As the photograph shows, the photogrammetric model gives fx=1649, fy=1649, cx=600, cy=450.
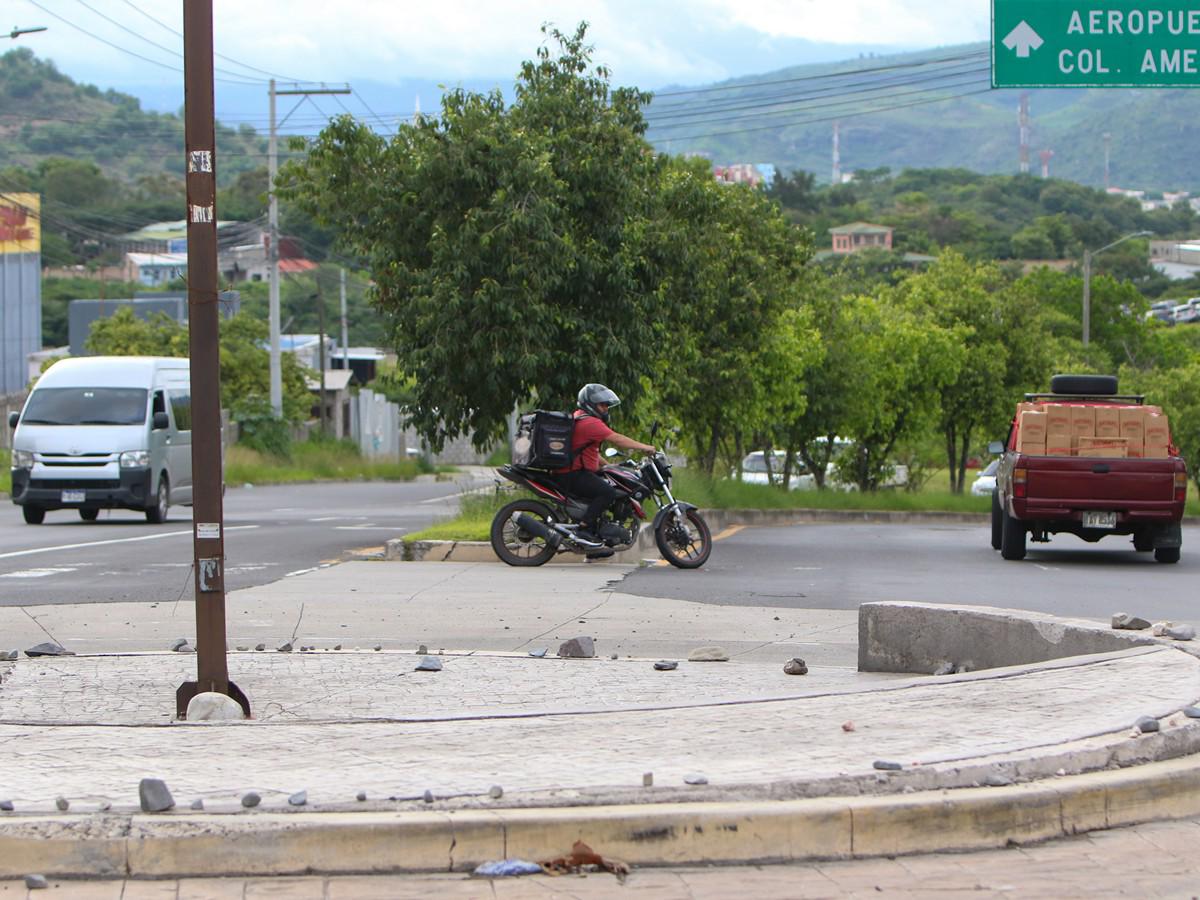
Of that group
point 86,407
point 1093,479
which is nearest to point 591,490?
point 1093,479

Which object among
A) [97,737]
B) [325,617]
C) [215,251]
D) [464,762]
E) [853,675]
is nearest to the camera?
[464,762]

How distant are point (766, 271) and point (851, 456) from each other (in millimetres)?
17279

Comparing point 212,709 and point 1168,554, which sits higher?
point 212,709

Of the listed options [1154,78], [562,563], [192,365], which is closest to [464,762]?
[192,365]

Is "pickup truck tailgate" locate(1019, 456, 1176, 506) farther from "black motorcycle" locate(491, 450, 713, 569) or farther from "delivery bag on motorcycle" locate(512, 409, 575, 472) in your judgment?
"delivery bag on motorcycle" locate(512, 409, 575, 472)

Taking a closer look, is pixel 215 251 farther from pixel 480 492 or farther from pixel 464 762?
pixel 480 492

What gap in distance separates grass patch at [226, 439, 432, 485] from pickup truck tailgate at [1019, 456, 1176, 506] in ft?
90.5

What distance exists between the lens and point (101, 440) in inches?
923

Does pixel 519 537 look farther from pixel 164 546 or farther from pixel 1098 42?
pixel 1098 42

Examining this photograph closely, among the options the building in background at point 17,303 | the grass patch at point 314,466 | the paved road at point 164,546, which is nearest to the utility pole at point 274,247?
the grass patch at point 314,466

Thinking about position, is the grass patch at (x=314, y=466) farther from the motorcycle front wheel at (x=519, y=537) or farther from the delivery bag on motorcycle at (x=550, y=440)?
the delivery bag on motorcycle at (x=550, y=440)

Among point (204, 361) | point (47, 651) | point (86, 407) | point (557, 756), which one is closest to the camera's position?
point (557, 756)

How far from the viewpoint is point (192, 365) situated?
25.3 ft

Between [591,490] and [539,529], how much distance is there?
2.08 ft
